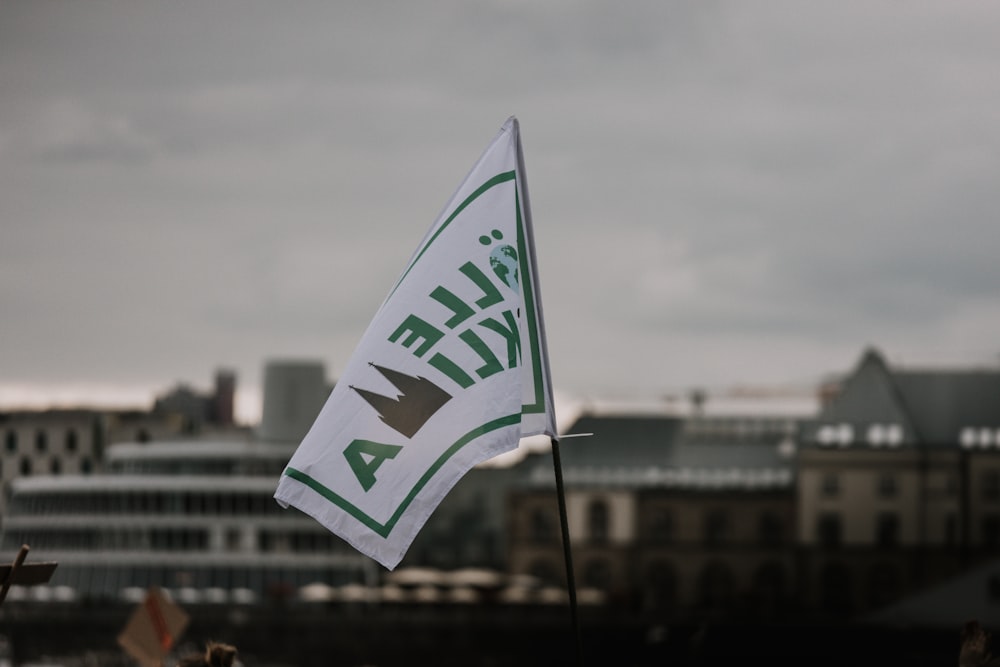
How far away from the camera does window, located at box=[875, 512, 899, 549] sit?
127750 millimetres

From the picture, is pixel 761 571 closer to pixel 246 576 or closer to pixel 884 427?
pixel 884 427

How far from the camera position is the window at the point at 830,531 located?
12812 centimetres

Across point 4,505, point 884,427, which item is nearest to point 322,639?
point 884,427

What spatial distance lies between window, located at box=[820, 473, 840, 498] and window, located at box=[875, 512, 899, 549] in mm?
3220

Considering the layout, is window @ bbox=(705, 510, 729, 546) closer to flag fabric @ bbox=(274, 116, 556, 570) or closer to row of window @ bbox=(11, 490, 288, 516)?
row of window @ bbox=(11, 490, 288, 516)

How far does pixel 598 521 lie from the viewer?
134 meters

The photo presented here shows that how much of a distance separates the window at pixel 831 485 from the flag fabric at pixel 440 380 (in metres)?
118

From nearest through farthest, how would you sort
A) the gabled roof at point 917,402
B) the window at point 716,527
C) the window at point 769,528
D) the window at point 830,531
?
the window at point 830,531, the window at point 769,528, the gabled roof at point 917,402, the window at point 716,527

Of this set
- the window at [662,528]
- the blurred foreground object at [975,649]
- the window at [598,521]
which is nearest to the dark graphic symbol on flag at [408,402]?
the blurred foreground object at [975,649]

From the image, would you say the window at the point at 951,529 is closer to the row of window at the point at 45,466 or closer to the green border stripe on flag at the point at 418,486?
the row of window at the point at 45,466

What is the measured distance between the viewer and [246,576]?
5069 inches

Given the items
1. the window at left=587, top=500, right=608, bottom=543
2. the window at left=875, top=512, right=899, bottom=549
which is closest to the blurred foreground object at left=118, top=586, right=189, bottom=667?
the window at left=875, top=512, right=899, bottom=549

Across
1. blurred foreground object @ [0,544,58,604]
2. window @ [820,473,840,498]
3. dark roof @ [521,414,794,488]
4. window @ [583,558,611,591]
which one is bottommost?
window @ [583,558,611,591]

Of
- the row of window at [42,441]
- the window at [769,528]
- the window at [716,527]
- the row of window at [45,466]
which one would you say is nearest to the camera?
the window at [769,528]
